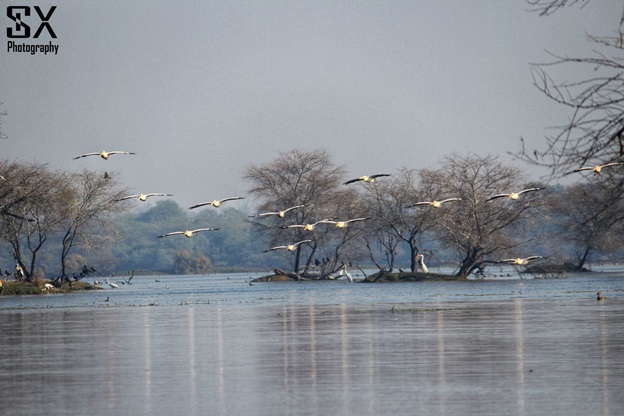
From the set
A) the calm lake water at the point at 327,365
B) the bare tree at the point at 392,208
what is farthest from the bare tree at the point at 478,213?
the calm lake water at the point at 327,365

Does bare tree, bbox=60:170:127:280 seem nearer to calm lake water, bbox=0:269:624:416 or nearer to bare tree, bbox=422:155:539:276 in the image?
bare tree, bbox=422:155:539:276

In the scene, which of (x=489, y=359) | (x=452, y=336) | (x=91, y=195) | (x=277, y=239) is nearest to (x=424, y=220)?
(x=277, y=239)

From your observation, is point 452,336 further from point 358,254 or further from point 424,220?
point 358,254

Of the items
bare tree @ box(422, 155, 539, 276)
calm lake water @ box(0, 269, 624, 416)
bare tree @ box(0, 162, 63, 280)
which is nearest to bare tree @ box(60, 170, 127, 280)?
bare tree @ box(0, 162, 63, 280)

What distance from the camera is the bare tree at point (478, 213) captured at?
74.4m

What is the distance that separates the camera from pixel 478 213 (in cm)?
7481

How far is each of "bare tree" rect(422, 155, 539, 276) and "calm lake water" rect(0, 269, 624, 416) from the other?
1600 inches

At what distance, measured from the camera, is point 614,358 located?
18.2 meters

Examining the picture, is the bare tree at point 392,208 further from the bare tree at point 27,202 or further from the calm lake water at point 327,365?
the calm lake water at point 327,365

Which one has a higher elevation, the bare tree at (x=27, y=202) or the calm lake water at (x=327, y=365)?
the bare tree at (x=27, y=202)

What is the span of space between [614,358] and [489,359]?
2.02 metres

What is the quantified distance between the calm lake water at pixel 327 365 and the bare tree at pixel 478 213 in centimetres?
4064

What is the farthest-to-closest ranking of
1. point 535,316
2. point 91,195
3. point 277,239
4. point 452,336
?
point 277,239, point 91,195, point 535,316, point 452,336

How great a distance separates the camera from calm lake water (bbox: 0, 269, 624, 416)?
14.2 meters
